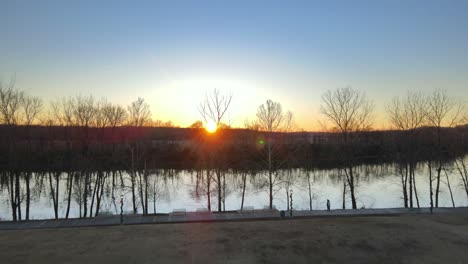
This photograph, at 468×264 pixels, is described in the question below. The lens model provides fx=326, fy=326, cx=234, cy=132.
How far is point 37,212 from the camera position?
841 inches

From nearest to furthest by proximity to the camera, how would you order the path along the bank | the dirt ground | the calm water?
the dirt ground, the path along the bank, the calm water

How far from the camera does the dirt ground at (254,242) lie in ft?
30.4

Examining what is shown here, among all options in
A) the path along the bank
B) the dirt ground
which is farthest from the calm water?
the dirt ground

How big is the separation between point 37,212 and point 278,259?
18741 mm

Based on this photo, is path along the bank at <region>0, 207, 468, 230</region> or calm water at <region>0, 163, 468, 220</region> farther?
calm water at <region>0, 163, 468, 220</region>

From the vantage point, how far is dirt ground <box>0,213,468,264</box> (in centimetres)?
927

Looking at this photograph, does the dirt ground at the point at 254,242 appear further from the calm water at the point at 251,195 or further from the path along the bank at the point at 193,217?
the calm water at the point at 251,195

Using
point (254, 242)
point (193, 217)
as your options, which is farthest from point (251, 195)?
point (254, 242)

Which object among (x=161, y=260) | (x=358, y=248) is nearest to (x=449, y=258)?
(x=358, y=248)

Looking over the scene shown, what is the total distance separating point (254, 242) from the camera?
10547 millimetres

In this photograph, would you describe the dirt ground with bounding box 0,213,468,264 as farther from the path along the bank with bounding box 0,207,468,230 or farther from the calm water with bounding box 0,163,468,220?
the calm water with bounding box 0,163,468,220

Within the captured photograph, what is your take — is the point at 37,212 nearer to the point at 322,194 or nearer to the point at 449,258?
the point at 322,194

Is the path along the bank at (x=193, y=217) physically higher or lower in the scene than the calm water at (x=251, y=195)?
higher

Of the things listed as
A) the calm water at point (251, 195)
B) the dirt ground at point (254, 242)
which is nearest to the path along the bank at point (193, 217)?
the dirt ground at point (254, 242)
